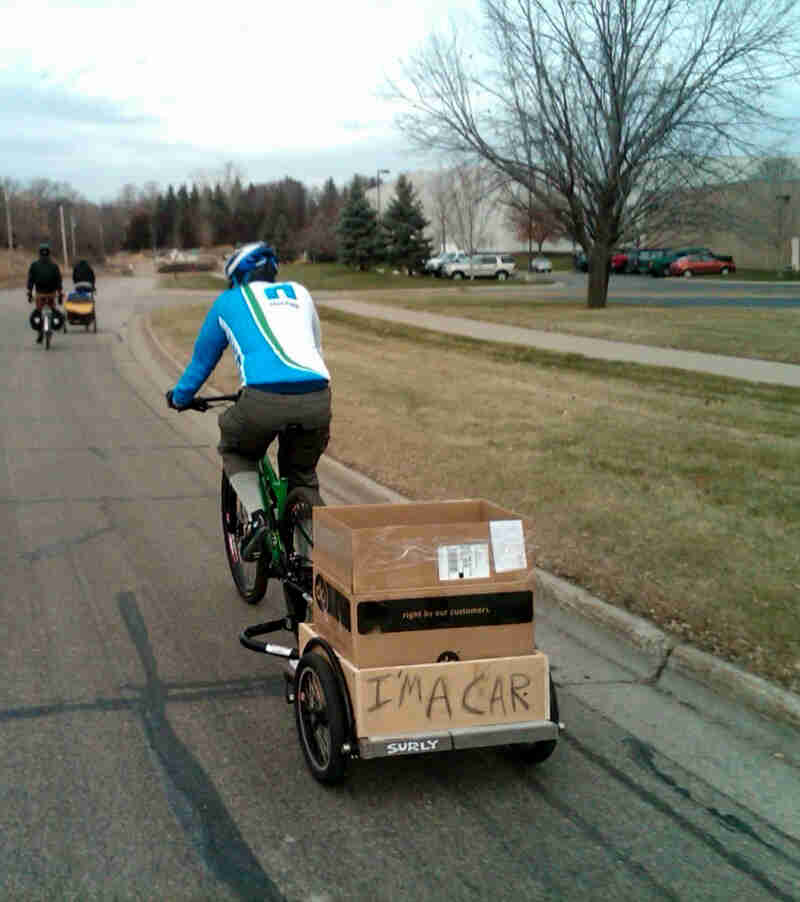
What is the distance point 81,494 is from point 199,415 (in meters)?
4.25

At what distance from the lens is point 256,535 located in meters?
5.52

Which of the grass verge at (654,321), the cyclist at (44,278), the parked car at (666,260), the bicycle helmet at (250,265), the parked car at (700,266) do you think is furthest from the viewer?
the parked car at (666,260)

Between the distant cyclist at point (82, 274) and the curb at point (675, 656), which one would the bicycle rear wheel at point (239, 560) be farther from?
the distant cyclist at point (82, 274)

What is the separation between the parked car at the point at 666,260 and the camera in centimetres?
6384

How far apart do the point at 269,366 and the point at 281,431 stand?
1.14ft

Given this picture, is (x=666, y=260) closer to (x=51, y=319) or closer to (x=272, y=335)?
(x=51, y=319)

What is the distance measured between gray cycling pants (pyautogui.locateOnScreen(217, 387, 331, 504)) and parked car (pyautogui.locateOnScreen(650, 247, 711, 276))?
6147cm

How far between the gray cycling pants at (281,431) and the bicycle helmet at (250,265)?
0.63m

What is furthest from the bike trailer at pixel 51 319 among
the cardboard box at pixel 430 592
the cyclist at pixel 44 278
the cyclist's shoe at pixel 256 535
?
the cardboard box at pixel 430 592

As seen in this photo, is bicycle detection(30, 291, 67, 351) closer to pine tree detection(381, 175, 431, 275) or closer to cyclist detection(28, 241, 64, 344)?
cyclist detection(28, 241, 64, 344)

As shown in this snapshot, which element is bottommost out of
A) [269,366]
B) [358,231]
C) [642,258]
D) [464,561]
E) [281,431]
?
[642,258]

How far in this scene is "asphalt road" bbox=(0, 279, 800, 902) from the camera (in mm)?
3465

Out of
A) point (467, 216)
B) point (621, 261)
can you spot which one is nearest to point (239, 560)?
point (621, 261)

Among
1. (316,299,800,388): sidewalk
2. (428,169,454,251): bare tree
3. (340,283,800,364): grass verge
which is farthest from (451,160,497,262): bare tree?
(316,299,800,388): sidewalk
